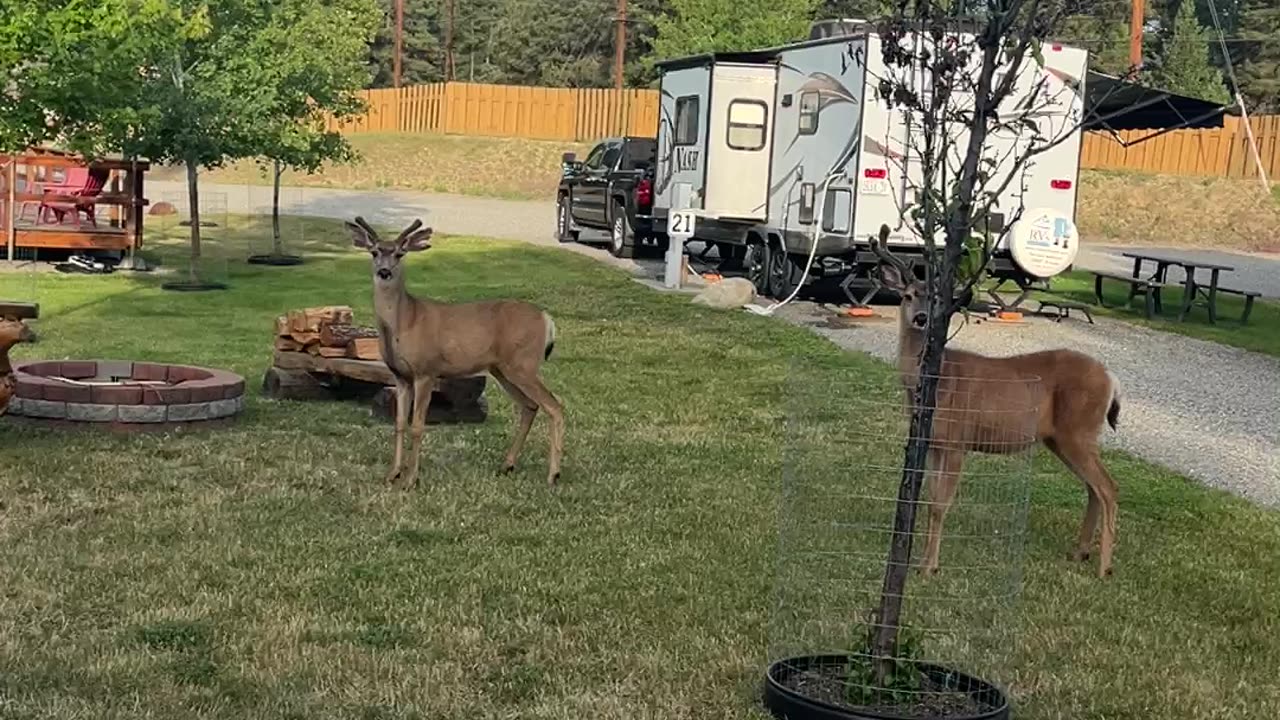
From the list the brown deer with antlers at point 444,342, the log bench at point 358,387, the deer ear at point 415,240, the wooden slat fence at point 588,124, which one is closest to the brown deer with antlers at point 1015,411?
the brown deer with antlers at point 444,342

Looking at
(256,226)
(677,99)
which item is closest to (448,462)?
(677,99)

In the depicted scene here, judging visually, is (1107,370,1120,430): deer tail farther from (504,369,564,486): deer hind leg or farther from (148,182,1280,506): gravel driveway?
(504,369,564,486): deer hind leg

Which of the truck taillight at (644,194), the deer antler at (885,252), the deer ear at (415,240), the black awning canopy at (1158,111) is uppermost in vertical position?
the black awning canopy at (1158,111)

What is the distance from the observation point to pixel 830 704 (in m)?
5.08

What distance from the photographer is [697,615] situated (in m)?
6.39

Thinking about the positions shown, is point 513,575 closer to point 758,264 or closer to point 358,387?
point 358,387

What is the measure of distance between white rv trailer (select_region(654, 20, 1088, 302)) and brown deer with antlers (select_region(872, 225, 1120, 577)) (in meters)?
7.46

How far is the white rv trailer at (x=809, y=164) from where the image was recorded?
17656 mm

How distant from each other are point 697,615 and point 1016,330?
12.0 metres

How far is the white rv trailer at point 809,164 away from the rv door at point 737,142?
1 cm

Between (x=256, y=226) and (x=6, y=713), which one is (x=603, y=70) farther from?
(x=6, y=713)

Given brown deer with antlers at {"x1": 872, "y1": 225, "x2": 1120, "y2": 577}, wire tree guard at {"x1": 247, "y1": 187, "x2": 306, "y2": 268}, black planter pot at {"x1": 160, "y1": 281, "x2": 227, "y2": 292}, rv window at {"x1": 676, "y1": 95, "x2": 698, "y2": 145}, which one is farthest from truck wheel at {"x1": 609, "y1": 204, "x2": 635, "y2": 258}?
brown deer with antlers at {"x1": 872, "y1": 225, "x2": 1120, "y2": 577}

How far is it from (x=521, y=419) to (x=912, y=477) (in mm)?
4388

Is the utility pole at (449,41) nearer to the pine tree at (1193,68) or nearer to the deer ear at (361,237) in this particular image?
the pine tree at (1193,68)
